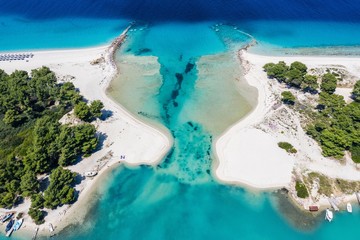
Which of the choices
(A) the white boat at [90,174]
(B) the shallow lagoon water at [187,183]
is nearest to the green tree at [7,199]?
(B) the shallow lagoon water at [187,183]

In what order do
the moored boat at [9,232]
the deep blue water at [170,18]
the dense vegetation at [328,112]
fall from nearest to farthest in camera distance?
the moored boat at [9,232]
the dense vegetation at [328,112]
the deep blue water at [170,18]

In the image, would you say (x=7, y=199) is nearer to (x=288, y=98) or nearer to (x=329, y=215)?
(x=329, y=215)

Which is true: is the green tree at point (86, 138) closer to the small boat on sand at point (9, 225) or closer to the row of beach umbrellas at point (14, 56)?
the small boat on sand at point (9, 225)

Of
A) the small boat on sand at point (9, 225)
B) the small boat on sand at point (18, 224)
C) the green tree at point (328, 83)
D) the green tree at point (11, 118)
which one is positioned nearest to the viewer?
the small boat on sand at point (9, 225)

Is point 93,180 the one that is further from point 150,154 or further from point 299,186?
point 299,186

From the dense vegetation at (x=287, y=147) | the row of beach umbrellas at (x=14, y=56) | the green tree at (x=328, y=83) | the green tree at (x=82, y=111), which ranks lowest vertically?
the dense vegetation at (x=287, y=147)

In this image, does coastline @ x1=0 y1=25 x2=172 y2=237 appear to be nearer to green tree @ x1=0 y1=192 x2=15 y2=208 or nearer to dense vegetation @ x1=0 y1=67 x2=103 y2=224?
dense vegetation @ x1=0 y1=67 x2=103 y2=224
